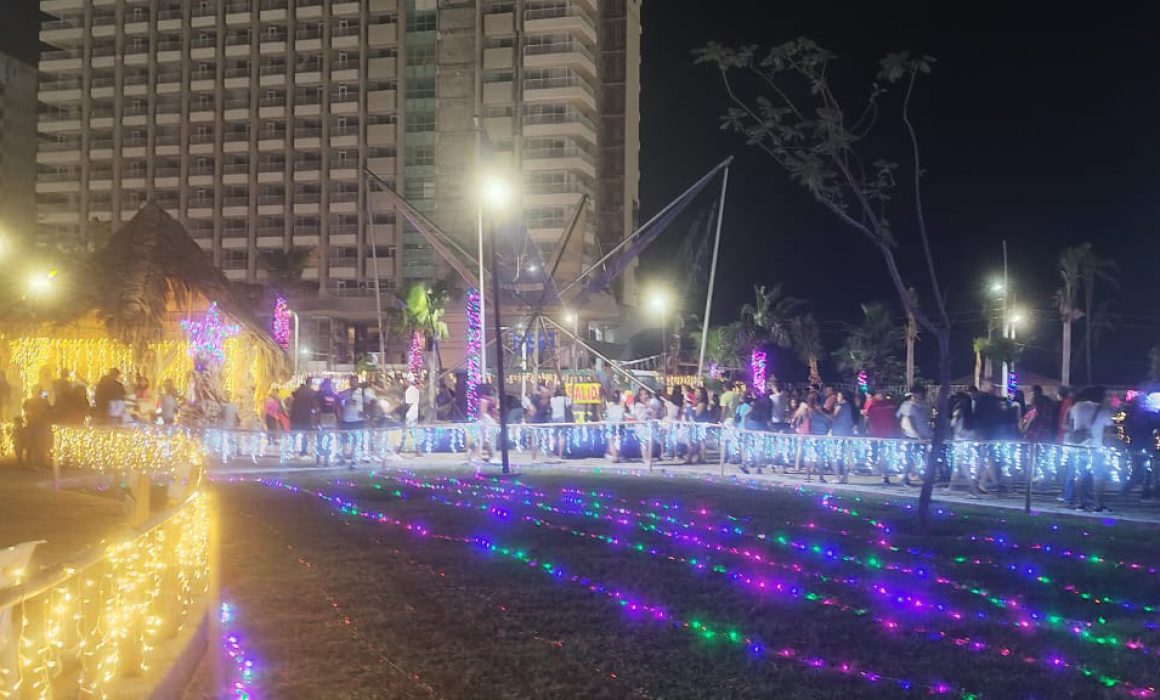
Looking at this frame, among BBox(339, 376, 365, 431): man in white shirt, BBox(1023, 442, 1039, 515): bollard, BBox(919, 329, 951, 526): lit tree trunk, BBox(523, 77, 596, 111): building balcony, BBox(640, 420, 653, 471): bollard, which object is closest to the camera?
BBox(919, 329, 951, 526): lit tree trunk

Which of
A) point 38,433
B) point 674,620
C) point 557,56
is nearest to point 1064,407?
point 674,620

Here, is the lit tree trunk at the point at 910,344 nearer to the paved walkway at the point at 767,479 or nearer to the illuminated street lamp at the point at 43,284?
the paved walkway at the point at 767,479

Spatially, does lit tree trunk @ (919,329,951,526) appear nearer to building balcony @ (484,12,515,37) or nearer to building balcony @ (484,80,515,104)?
building balcony @ (484,80,515,104)

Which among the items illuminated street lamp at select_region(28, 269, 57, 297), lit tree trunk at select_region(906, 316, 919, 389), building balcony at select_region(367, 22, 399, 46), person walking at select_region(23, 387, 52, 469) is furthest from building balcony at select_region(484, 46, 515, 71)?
person walking at select_region(23, 387, 52, 469)

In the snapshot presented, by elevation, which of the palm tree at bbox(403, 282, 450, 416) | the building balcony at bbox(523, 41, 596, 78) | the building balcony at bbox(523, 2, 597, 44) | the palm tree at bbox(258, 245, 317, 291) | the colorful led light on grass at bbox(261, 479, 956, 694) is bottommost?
the colorful led light on grass at bbox(261, 479, 956, 694)

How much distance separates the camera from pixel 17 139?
96750 mm

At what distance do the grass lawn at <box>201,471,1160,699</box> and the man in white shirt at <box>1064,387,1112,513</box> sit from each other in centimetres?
145

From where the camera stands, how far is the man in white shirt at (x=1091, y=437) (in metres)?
14.8

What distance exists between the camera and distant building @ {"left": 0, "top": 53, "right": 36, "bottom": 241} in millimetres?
92312

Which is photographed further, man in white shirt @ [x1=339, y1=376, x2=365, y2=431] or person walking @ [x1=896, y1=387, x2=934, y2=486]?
man in white shirt @ [x1=339, y1=376, x2=365, y2=431]

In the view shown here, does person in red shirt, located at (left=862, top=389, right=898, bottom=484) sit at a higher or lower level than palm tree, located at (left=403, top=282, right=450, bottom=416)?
lower

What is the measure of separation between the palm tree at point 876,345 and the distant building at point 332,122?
64.9 ft

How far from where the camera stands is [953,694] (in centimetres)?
612

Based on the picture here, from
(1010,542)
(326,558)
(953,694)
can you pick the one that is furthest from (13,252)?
(953,694)
